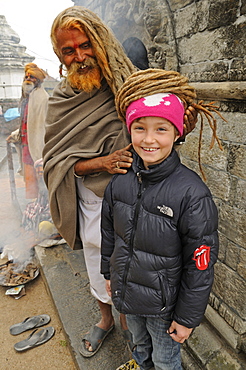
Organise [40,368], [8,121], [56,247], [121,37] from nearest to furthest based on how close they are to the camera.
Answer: [40,368] < [121,37] < [56,247] < [8,121]

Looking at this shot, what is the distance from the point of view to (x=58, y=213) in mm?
2066

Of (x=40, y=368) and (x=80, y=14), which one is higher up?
Answer: (x=80, y=14)

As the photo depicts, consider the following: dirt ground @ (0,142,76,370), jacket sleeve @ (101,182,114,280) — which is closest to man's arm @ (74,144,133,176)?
jacket sleeve @ (101,182,114,280)

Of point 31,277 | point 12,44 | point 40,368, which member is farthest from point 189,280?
point 12,44

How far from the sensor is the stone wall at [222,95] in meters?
1.73

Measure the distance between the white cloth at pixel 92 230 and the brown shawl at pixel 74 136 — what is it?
78mm

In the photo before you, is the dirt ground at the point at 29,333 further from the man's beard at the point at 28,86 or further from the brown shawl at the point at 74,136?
the man's beard at the point at 28,86

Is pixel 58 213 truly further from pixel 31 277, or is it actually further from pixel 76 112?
pixel 31 277

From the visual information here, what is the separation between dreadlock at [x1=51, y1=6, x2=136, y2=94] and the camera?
5.31 ft

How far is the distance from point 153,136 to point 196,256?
573 millimetres

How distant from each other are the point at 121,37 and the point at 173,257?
2.95 m

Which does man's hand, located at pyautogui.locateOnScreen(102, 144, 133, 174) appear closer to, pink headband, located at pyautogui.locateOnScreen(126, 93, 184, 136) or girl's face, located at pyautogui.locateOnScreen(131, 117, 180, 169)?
girl's face, located at pyautogui.locateOnScreen(131, 117, 180, 169)

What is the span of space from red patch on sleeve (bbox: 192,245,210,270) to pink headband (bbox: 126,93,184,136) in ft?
1.82

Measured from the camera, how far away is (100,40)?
1665mm
